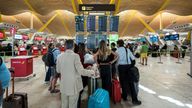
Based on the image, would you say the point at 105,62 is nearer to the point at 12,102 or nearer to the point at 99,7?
the point at 12,102

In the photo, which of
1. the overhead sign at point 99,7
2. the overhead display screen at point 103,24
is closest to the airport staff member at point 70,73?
the overhead sign at point 99,7

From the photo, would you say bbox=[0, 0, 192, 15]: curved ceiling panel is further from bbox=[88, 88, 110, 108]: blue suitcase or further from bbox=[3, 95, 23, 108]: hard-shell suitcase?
bbox=[88, 88, 110, 108]: blue suitcase

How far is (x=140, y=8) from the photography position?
3070cm

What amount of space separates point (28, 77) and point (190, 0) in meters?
24.1

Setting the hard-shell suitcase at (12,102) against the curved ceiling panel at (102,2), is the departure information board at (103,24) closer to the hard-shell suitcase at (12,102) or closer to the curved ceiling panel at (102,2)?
the curved ceiling panel at (102,2)

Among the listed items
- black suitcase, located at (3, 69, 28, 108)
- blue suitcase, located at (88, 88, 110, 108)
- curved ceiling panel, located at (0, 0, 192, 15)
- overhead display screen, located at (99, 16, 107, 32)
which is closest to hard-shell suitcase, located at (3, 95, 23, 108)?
black suitcase, located at (3, 69, 28, 108)

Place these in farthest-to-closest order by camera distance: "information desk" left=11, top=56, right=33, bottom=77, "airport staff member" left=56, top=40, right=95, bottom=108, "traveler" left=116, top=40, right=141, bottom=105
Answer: "information desk" left=11, top=56, right=33, bottom=77, "traveler" left=116, top=40, right=141, bottom=105, "airport staff member" left=56, top=40, right=95, bottom=108

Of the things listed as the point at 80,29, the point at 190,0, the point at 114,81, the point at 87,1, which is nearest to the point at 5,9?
the point at 87,1

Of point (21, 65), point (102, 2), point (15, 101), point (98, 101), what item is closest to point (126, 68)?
point (98, 101)

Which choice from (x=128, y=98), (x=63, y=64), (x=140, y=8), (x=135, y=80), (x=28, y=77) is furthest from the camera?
(x=140, y=8)

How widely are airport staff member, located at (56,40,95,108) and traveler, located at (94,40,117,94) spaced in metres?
1.67

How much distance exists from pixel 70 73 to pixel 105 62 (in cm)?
187

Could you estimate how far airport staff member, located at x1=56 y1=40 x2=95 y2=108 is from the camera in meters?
3.43

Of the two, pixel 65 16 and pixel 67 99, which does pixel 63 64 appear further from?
pixel 65 16
